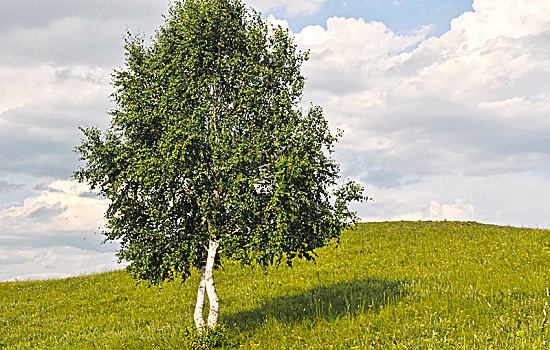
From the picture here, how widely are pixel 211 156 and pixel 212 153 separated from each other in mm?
210

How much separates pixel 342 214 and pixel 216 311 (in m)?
6.20

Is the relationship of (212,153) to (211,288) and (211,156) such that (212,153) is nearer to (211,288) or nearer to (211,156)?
(211,156)

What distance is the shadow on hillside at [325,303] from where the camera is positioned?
60.9 feet

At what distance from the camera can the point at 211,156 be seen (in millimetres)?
16828

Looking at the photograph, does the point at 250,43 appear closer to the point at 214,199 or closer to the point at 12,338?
the point at 214,199

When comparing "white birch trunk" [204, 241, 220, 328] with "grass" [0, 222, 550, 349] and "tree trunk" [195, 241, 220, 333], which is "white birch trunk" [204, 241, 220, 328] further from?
"grass" [0, 222, 550, 349]

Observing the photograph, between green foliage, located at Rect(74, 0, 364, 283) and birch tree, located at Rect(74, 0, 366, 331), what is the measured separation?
1.8 inches

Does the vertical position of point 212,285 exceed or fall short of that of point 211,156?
it falls short

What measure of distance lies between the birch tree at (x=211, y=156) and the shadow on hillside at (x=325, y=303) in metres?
2.84

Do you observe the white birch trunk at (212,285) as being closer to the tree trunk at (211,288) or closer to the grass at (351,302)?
the tree trunk at (211,288)

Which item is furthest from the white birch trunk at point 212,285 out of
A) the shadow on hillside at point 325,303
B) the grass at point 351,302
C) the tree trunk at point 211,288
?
the shadow on hillside at point 325,303

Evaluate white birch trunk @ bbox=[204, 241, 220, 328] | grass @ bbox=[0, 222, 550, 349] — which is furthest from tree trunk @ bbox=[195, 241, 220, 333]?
grass @ bbox=[0, 222, 550, 349]

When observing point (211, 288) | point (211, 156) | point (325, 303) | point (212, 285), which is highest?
point (211, 156)

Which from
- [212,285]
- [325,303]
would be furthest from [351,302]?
[212,285]
